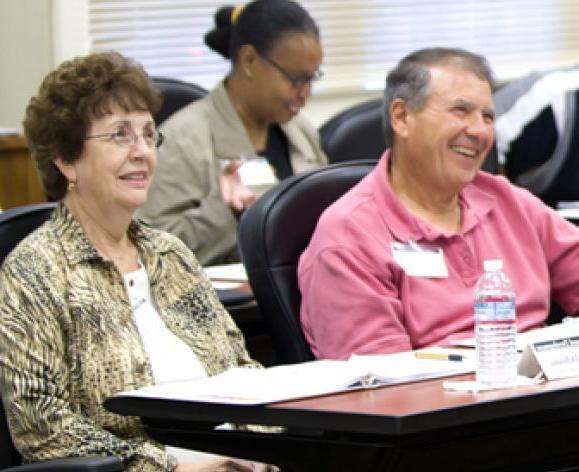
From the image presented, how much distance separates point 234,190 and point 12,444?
6.22 feet

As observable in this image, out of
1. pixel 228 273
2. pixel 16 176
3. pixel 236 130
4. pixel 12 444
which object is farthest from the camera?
pixel 16 176

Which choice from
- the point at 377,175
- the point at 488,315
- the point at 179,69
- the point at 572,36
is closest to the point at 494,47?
the point at 572,36

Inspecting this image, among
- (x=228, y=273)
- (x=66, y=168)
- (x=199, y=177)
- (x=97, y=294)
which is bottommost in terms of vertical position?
(x=228, y=273)

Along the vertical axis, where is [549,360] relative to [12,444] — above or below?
above

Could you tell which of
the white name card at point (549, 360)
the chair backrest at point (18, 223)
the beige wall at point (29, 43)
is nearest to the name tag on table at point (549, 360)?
the white name card at point (549, 360)

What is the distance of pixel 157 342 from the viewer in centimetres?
281

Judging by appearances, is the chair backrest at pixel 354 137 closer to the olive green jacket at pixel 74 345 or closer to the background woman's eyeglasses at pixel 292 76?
the background woman's eyeglasses at pixel 292 76

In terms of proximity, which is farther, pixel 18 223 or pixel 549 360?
pixel 18 223

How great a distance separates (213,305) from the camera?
116 inches

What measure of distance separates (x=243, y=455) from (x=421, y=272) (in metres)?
0.87

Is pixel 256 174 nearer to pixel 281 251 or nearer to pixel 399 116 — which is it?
pixel 399 116

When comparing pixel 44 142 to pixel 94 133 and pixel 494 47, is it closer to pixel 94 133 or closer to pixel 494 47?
pixel 94 133

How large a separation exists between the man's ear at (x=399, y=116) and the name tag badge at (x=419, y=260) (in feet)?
1.04

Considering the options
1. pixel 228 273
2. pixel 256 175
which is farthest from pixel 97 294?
pixel 256 175
